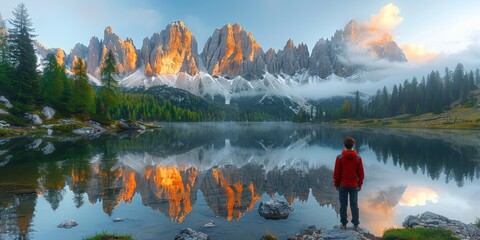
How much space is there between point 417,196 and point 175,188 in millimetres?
18083

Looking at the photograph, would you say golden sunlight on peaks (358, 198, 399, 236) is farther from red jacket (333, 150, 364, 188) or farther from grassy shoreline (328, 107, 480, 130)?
grassy shoreline (328, 107, 480, 130)

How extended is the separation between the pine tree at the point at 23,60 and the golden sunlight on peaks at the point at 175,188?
201 feet

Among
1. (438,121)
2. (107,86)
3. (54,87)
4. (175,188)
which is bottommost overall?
(175,188)

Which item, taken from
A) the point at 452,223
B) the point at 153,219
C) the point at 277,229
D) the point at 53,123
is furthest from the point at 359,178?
the point at 53,123

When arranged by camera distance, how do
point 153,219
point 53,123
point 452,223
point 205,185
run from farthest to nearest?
point 53,123 < point 205,185 < point 153,219 < point 452,223

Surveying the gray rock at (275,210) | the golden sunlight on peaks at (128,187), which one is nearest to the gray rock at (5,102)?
the golden sunlight on peaks at (128,187)

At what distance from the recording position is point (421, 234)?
12.7 meters

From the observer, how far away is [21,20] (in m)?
83.9

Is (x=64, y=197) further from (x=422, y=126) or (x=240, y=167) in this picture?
(x=422, y=126)

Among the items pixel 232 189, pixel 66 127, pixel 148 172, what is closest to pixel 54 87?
pixel 66 127

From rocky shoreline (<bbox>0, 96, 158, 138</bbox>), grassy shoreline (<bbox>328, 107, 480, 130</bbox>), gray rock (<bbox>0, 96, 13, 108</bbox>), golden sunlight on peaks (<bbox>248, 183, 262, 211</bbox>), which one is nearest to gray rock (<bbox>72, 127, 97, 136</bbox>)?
rocky shoreline (<bbox>0, 96, 158, 138</bbox>)

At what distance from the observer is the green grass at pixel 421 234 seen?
1243 cm

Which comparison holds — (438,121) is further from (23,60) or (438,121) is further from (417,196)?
(23,60)

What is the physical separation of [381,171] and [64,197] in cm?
2968
